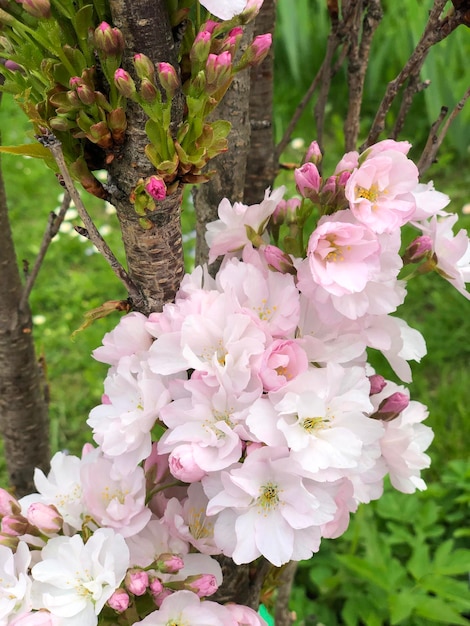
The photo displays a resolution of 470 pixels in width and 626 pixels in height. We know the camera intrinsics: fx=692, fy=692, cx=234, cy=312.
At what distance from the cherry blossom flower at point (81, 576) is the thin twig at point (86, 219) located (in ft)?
0.84

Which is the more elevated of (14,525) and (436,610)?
(14,525)

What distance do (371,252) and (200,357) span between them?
0.19m

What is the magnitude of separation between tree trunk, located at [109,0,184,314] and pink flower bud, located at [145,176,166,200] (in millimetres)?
52

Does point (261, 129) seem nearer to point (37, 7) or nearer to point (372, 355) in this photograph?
point (37, 7)

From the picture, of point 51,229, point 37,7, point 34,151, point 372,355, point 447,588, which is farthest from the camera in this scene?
point 372,355

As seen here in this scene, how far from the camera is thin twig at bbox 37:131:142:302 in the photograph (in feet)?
1.99

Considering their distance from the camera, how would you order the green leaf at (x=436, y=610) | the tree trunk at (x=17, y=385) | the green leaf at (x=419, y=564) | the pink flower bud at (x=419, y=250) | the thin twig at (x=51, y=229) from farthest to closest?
the green leaf at (x=419, y=564), the green leaf at (x=436, y=610), the tree trunk at (x=17, y=385), the thin twig at (x=51, y=229), the pink flower bud at (x=419, y=250)

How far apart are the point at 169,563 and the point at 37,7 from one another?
507 millimetres

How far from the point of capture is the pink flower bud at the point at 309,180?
669 millimetres

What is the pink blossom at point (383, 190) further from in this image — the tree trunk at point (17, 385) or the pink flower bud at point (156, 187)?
the tree trunk at point (17, 385)

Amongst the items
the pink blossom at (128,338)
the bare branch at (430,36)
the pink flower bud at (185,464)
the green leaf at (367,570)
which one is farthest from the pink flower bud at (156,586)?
the green leaf at (367,570)

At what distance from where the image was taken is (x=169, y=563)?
668 mm

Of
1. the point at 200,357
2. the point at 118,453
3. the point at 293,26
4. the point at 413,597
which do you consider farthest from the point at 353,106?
the point at 293,26

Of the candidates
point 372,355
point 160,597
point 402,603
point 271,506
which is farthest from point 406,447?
point 372,355
